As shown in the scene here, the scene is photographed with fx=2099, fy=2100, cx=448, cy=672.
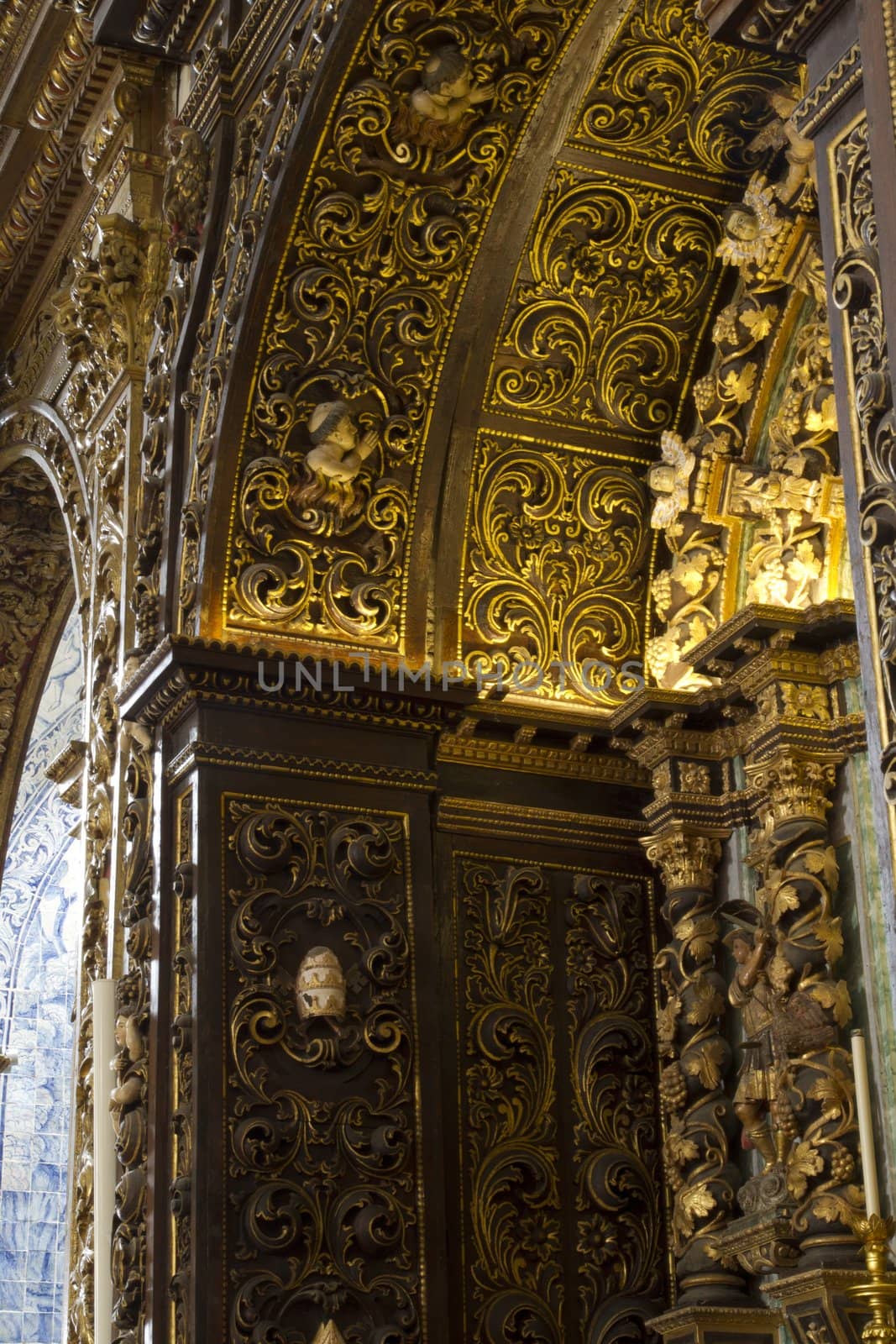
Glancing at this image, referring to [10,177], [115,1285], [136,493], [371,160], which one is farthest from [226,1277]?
[10,177]

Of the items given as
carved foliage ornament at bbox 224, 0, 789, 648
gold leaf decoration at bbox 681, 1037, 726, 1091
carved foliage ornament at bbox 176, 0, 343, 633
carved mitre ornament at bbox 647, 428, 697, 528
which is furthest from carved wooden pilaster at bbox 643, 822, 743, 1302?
carved foliage ornament at bbox 176, 0, 343, 633

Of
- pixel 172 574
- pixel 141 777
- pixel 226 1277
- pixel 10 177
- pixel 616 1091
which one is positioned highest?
pixel 10 177

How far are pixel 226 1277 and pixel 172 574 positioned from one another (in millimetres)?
2178

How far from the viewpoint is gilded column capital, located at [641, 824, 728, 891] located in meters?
6.33

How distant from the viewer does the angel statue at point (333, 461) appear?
6.49 meters

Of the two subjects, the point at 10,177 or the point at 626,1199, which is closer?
the point at 626,1199

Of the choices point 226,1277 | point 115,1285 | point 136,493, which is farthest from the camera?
point 136,493

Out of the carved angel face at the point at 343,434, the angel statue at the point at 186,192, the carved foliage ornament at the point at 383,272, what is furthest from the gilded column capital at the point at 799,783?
the angel statue at the point at 186,192

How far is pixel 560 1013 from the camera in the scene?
6.59 metres

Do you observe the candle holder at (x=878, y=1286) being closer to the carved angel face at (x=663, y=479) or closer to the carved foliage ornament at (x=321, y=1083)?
the carved foliage ornament at (x=321, y=1083)

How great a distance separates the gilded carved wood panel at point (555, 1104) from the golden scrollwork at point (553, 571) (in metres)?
0.67

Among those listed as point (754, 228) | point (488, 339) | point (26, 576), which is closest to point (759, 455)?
point (754, 228)

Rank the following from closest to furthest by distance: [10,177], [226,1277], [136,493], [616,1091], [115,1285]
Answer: [226,1277] < [115,1285] < [616,1091] < [136,493] < [10,177]

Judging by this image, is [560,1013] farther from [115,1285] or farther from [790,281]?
[790,281]
